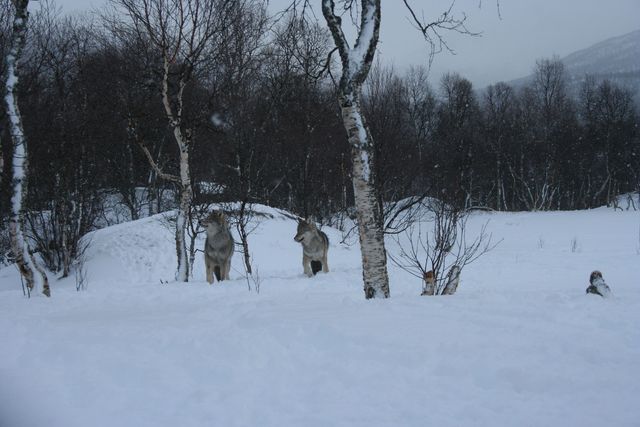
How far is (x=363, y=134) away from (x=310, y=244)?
6151mm

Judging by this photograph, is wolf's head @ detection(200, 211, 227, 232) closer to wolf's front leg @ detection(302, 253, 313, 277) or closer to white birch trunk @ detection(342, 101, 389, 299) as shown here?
wolf's front leg @ detection(302, 253, 313, 277)

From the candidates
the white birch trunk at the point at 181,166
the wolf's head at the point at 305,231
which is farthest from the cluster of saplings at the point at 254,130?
the wolf's head at the point at 305,231

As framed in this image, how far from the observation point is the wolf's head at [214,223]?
1035 centimetres

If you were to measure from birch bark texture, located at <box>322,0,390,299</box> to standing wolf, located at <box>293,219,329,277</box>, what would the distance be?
5.62 m

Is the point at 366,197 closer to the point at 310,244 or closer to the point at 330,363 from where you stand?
the point at 330,363

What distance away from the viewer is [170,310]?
564 cm

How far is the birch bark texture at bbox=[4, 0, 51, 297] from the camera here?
25.2 ft

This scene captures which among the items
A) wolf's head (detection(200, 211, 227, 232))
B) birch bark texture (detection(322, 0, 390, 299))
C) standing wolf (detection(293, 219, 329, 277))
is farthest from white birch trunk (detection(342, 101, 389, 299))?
standing wolf (detection(293, 219, 329, 277))

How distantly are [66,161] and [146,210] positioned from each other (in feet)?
39.4

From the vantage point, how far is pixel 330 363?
326 cm

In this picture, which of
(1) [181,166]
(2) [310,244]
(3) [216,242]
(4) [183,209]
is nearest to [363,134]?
(3) [216,242]

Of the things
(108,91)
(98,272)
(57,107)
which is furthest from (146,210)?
(98,272)

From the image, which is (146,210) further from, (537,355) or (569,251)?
(537,355)

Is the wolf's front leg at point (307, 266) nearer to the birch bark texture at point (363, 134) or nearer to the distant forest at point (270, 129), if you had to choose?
the distant forest at point (270, 129)
